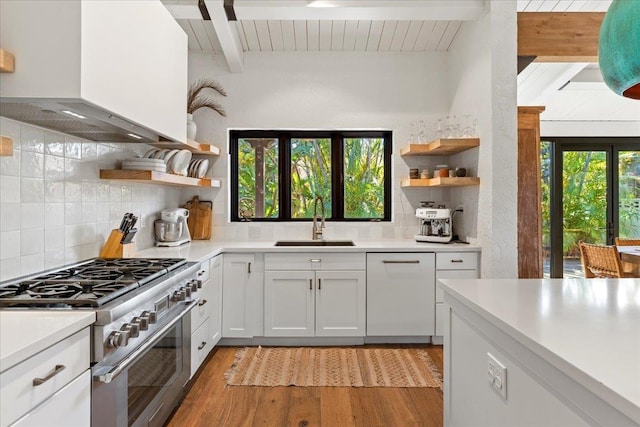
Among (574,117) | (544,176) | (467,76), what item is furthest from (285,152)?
(574,117)

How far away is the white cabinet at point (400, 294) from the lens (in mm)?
3275

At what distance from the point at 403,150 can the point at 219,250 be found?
1.91 meters

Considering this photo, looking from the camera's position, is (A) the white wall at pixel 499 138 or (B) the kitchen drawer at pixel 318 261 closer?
(A) the white wall at pixel 499 138

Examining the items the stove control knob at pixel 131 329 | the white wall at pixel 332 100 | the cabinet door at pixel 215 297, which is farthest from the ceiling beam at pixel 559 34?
the stove control knob at pixel 131 329

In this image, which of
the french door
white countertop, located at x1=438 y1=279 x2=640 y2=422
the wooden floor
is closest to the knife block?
the wooden floor

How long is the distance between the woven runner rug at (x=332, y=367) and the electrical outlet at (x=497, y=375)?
1501 millimetres

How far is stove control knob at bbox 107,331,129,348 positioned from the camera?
1.42 metres

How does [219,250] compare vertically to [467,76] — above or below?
below

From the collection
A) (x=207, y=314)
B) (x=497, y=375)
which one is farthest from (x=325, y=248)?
(x=497, y=375)

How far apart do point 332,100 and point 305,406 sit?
108 inches

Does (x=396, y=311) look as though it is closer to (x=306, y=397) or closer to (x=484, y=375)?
(x=306, y=397)

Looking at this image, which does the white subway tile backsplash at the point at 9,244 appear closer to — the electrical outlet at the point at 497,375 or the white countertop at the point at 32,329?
the white countertop at the point at 32,329

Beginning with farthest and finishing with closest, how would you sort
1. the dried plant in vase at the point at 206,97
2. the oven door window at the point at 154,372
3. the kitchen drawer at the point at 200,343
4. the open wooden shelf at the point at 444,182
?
the dried plant in vase at the point at 206,97 < the open wooden shelf at the point at 444,182 < the kitchen drawer at the point at 200,343 < the oven door window at the point at 154,372

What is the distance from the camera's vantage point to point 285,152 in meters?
4.09
